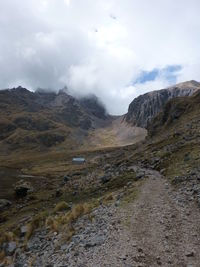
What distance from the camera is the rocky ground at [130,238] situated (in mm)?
16781

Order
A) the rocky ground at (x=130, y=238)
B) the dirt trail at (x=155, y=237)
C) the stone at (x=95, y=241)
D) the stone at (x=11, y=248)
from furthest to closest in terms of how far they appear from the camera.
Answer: the stone at (x=11, y=248) < the stone at (x=95, y=241) < the rocky ground at (x=130, y=238) < the dirt trail at (x=155, y=237)

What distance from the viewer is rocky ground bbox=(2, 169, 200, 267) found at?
55.1 feet

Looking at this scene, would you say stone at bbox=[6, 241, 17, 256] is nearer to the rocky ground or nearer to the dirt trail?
the rocky ground

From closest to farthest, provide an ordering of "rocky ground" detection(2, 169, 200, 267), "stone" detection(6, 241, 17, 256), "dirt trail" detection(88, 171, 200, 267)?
"dirt trail" detection(88, 171, 200, 267), "rocky ground" detection(2, 169, 200, 267), "stone" detection(6, 241, 17, 256)

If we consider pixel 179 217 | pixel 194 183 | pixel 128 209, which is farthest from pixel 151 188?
pixel 179 217

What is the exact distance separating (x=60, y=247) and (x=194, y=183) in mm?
13548

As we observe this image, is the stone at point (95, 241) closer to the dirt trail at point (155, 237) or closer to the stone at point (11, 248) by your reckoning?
the dirt trail at point (155, 237)

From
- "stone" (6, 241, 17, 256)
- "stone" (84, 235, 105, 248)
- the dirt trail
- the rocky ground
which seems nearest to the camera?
the dirt trail

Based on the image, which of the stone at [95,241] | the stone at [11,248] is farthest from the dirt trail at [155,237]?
the stone at [11,248]

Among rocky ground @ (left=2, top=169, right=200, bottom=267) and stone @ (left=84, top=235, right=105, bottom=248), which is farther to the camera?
stone @ (left=84, top=235, right=105, bottom=248)

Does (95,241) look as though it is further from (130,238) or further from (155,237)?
(155,237)

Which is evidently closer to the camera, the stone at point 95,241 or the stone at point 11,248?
the stone at point 95,241

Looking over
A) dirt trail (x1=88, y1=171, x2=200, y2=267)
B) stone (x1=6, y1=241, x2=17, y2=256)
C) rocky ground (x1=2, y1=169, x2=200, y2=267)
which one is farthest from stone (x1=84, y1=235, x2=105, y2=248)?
stone (x1=6, y1=241, x2=17, y2=256)

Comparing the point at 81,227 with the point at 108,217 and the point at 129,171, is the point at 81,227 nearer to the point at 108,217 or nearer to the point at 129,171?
the point at 108,217
